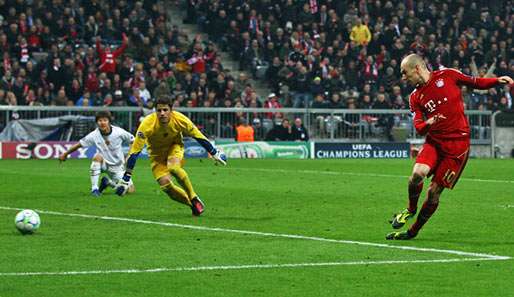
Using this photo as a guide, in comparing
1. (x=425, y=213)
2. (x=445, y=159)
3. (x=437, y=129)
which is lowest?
(x=425, y=213)

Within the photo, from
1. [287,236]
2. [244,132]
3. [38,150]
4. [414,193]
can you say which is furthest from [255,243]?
[244,132]

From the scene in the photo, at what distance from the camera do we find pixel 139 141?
16.8m

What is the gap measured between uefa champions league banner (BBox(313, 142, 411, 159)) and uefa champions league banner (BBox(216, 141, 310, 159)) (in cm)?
50

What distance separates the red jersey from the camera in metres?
13.1

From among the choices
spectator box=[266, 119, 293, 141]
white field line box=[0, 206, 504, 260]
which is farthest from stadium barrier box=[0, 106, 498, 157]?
white field line box=[0, 206, 504, 260]

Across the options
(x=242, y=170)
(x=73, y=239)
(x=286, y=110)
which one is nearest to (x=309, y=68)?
(x=286, y=110)

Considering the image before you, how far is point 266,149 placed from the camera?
3822 centimetres

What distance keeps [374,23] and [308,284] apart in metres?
36.4

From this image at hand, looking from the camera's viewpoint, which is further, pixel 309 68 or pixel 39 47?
pixel 309 68

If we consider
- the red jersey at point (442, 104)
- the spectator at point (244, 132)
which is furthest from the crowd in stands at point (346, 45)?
the red jersey at point (442, 104)

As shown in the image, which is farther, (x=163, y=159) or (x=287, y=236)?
(x=163, y=159)

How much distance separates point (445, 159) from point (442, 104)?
608mm

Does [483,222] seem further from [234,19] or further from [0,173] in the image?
[234,19]

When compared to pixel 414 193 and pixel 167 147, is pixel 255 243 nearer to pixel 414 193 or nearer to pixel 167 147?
pixel 414 193
